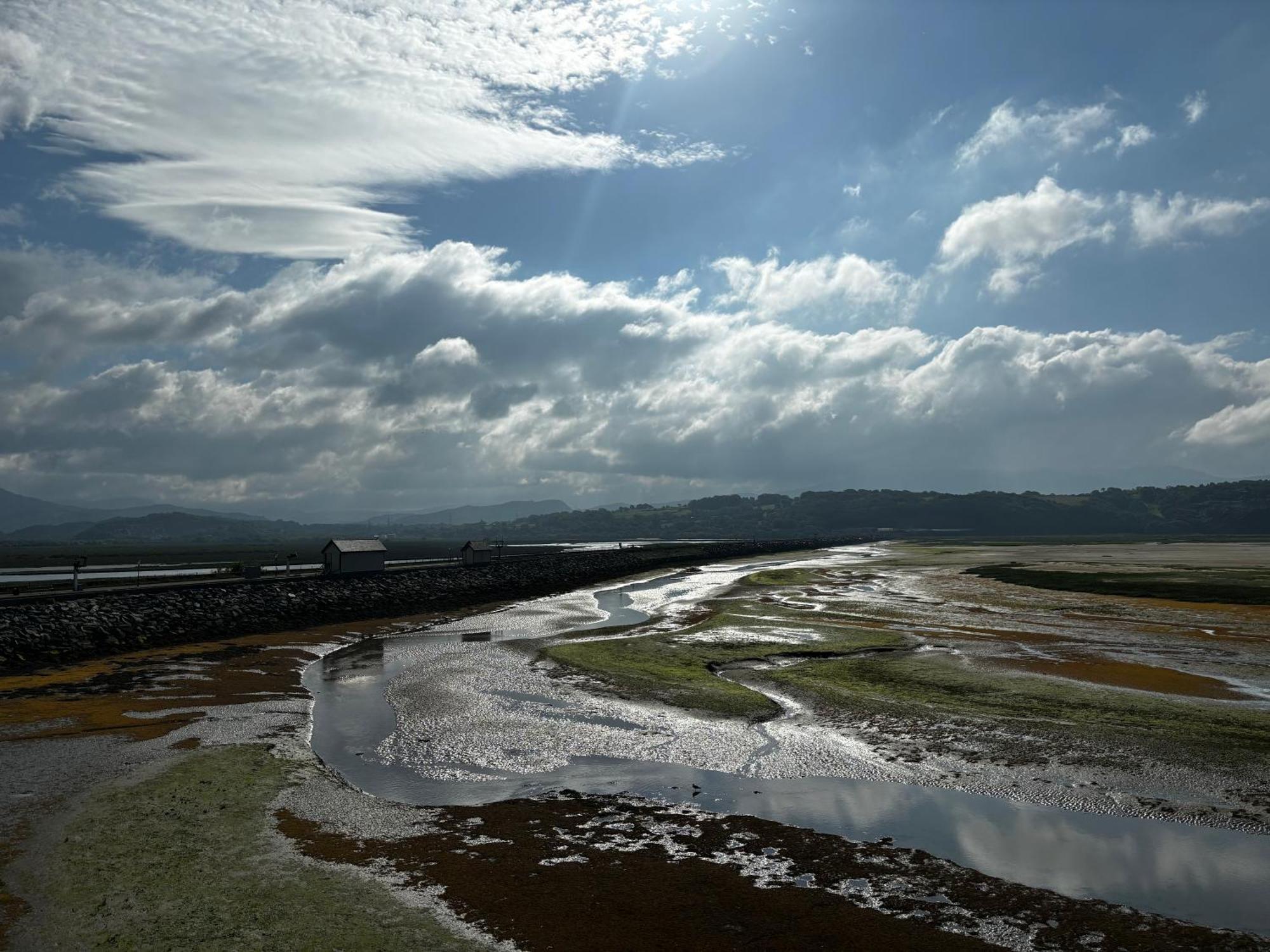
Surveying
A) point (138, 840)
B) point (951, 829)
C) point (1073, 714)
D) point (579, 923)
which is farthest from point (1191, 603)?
point (138, 840)

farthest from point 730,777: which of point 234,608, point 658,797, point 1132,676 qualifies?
point 234,608

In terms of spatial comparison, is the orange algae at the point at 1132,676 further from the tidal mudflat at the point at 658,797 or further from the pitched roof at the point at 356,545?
the pitched roof at the point at 356,545

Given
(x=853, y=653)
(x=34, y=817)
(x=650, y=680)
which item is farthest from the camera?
(x=853, y=653)

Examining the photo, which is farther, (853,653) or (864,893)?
(853,653)

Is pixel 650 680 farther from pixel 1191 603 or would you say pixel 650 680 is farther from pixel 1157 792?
pixel 1191 603

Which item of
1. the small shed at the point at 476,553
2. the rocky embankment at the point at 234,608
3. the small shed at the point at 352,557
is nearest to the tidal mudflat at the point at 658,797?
the rocky embankment at the point at 234,608

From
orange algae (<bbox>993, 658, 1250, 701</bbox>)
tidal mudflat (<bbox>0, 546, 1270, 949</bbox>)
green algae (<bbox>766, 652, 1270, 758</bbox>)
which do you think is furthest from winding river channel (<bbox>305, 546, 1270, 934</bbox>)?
orange algae (<bbox>993, 658, 1250, 701</bbox>)
